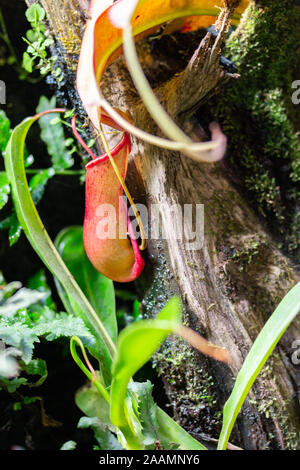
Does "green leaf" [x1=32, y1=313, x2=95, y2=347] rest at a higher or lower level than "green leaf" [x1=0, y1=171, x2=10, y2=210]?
lower

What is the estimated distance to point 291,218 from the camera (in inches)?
52.2

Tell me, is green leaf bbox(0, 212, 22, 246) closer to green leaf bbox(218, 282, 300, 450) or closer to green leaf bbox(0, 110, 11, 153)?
green leaf bbox(0, 110, 11, 153)

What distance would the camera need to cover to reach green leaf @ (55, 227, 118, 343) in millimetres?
1208

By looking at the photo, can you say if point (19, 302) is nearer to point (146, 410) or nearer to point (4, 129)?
point (146, 410)

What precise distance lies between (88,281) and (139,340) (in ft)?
Answer: 2.22

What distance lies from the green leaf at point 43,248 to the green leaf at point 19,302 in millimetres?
151

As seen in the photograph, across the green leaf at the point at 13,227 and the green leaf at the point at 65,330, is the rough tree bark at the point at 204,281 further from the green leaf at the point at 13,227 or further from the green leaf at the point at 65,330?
the green leaf at the point at 13,227

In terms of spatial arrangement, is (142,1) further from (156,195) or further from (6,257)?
(6,257)

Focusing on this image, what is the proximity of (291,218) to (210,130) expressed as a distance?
40 cm

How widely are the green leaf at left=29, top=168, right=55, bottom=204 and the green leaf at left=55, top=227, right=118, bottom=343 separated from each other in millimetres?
188

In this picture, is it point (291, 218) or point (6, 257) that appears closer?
point (291, 218)

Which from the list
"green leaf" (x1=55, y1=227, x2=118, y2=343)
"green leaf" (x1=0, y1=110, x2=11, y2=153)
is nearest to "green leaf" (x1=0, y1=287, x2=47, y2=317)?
"green leaf" (x1=55, y1=227, x2=118, y2=343)
